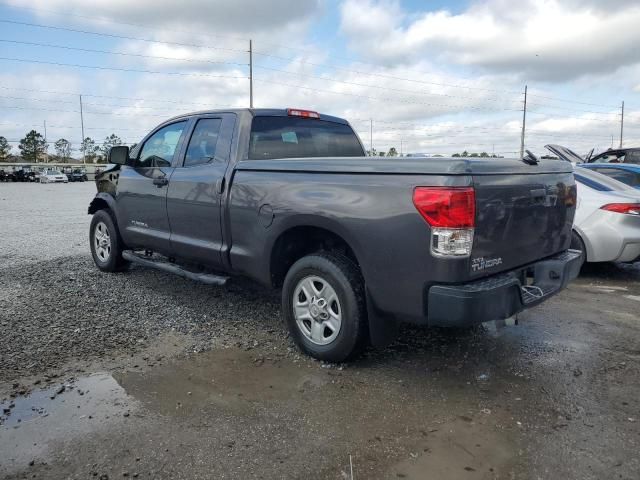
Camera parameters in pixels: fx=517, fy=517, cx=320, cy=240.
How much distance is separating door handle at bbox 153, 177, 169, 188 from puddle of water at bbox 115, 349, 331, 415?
198cm

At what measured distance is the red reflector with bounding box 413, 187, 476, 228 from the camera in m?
2.97

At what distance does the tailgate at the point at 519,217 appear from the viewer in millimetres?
3121

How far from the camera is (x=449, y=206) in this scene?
2969 mm

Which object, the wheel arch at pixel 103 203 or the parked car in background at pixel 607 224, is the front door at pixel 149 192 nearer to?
the wheel arch at pixel 103 203

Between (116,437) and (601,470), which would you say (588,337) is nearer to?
(601,470)

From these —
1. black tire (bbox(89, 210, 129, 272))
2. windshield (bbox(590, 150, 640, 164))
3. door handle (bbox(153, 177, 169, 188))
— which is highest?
windshield (bbox(590, 150, 640, 164))

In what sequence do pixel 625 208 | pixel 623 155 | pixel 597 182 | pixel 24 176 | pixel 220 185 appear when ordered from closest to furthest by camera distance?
pixel 220 185 < pixel 625 208 < pixel 597 182 < pixel 623 155 < pixel 24 176

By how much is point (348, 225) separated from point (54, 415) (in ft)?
7.02

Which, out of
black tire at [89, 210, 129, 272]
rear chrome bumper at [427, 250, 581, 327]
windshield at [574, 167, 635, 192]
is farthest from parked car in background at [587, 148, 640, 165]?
black tire at [89, 210, 129, 272]

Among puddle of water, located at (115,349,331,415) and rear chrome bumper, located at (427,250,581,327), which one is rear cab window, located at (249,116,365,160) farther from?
rear chrome bumper, located at (427,250,581,327)

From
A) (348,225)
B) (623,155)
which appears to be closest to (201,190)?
(348,225)

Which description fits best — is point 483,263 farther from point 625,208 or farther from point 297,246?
point 625,208

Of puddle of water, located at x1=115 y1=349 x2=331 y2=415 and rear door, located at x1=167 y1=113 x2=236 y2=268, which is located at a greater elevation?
rear door, located at x1=167 y1=113 x2=236 y2=268

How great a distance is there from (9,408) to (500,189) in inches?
130
